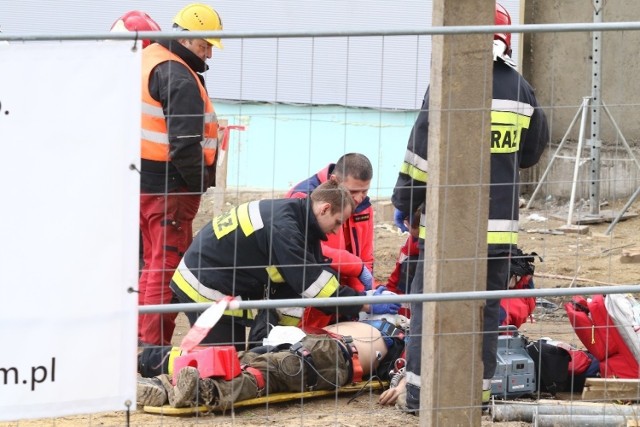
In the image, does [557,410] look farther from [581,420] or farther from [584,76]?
[584,76]

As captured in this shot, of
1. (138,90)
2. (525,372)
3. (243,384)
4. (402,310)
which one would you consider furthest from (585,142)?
(138,90)

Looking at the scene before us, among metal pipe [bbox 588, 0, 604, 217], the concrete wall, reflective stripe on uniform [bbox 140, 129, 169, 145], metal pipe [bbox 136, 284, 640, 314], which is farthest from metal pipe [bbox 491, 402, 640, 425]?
the concrete wall

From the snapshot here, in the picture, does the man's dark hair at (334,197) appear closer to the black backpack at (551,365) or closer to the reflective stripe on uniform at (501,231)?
the reflective stripe on uniform at (501,231)

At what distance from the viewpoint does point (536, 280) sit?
9.30m

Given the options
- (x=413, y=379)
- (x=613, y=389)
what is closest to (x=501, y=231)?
(x=413, y=379)

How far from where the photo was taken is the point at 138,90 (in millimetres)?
4457

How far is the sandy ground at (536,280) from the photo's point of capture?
593cm

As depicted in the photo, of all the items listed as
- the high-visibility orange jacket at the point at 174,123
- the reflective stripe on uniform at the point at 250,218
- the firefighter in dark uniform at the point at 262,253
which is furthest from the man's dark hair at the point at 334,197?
the high-visibility orange jacket at the point at 174,123

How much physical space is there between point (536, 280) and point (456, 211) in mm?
4448

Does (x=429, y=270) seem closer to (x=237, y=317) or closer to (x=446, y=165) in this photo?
(x=446, y=165)

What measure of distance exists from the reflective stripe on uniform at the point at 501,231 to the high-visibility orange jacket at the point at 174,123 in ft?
5.43

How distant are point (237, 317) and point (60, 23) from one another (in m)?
6.86

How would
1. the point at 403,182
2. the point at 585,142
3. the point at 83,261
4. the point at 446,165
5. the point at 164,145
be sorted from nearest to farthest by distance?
the point at 83,261
the point at 446,165
the point at 403,182
the point at 164,145
the point at 585,142

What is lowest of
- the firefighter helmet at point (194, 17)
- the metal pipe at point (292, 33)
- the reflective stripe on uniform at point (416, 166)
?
the reflective stripe on uniform at point (416, 166)
